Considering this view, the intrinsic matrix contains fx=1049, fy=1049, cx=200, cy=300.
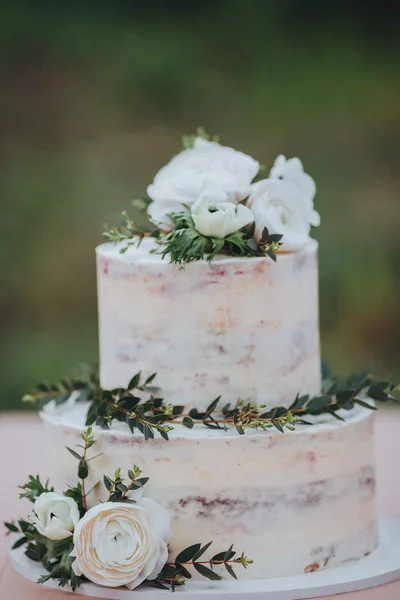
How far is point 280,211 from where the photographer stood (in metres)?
2.30

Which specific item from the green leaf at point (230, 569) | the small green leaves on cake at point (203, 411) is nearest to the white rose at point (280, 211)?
the small green leaves on cake at point (203, 411)

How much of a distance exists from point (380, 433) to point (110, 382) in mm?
1831

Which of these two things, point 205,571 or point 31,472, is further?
point 31,472

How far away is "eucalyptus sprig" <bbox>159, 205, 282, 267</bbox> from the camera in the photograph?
2.19 metres

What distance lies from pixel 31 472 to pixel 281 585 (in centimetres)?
140

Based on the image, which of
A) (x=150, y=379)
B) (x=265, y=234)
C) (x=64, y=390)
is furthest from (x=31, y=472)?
(x=265, y=234)

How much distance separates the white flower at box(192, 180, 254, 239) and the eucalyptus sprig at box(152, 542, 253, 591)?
647 millimetres

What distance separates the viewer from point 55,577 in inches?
86.1

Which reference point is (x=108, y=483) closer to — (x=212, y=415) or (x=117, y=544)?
(x=117, y=544)

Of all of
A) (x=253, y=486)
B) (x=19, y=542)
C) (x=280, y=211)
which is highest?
(x=280, y=211)

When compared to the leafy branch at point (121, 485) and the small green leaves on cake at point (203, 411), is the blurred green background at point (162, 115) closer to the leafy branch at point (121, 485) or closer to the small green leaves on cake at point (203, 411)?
the small green leaves on cake at point (203, 411)

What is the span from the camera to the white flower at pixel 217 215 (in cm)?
219

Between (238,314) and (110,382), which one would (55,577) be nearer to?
(110,382)

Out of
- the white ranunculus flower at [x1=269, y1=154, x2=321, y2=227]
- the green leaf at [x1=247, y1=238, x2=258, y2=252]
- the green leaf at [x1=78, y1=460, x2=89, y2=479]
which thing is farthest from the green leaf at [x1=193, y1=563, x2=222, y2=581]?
the white ranunculus flower at [x1=269, y1=154, x2=321, y2=227]
